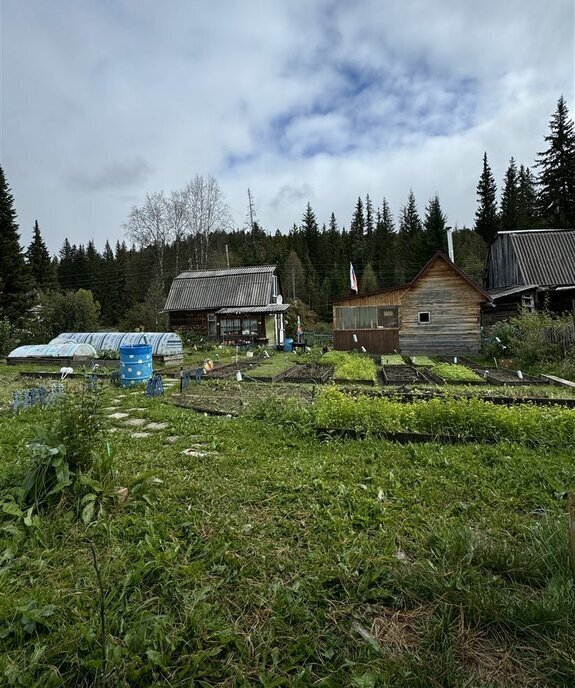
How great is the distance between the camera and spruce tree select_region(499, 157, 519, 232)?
44.1 m

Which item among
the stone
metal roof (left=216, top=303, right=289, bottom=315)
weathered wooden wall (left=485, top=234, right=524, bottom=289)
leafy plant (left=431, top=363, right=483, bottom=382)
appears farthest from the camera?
metal roof (left=216, top=303, right=289, bottom=315)

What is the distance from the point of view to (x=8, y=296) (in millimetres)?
25094

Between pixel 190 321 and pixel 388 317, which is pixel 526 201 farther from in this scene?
pixel 190 321

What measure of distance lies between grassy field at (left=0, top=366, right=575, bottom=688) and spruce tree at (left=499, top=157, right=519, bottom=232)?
49.4 meters

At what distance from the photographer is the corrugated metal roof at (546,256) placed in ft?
65.9

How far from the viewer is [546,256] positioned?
21062 millimetres

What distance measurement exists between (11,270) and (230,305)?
606 inches

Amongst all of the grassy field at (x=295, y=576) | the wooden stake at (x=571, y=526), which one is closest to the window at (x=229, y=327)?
the grassy field at (x=295, y=576)

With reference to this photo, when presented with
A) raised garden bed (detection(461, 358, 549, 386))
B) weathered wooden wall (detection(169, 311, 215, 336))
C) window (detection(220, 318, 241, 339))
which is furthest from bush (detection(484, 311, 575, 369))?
weathered wooden wall (detection(169, 311, 215, 336))

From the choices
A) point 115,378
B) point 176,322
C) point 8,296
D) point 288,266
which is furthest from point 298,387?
point 288,266

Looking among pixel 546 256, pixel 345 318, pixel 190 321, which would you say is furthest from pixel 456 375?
pixel 190 321

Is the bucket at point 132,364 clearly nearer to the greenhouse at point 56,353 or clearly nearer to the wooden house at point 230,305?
the greenhouse at point 56,353

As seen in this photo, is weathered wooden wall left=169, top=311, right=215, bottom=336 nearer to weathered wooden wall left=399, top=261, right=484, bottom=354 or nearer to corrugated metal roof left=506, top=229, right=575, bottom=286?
weathered wooden wall left=399, top=261, right=484, bottom=354

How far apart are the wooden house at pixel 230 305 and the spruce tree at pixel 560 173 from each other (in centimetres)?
2647
